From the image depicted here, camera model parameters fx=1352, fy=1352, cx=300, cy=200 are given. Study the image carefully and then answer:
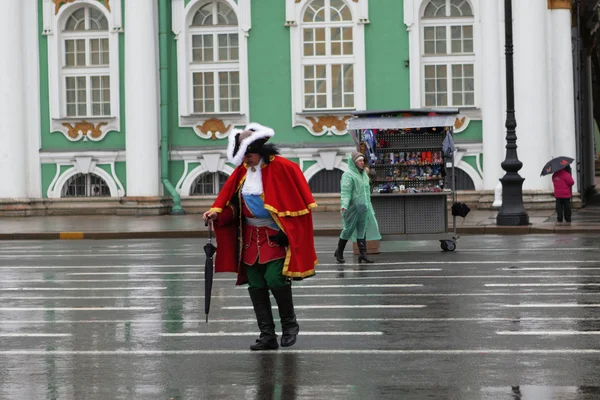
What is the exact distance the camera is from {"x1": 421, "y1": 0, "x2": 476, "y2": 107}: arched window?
117 ft

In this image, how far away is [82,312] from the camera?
13500 millimetres

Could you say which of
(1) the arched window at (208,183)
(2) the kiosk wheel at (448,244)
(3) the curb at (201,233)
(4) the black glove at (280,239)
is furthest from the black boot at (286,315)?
(1) the arched window at (208,183)

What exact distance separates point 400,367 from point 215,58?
2800 centimetres

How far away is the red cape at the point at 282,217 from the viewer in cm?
1051

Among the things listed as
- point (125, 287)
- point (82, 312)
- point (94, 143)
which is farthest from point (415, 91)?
point (82, 312)

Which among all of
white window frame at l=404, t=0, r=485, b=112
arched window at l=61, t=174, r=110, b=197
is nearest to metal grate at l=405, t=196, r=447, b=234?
white window frame at l=404, t=0, r=485, b=112

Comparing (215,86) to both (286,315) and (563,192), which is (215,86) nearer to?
(563,192)

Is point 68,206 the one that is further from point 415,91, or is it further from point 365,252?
point 365,252

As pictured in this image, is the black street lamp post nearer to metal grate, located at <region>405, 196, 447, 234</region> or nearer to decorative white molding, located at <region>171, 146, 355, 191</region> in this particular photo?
metal grate, located at <region>405, 196, 447, 234</region>

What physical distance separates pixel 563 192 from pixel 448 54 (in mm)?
8650

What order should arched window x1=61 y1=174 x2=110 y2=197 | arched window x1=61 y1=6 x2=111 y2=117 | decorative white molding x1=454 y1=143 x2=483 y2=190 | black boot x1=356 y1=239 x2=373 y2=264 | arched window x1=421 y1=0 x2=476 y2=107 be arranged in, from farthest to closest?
arched window x1=61 y1=174 x2=110 y2=197
arched window x1=61 y1=6 x2=111 y2=117
arched window x1=421 y1=0 x2=476 y2=107
decorative white molding x1=454 y1=143 x2=483 y2=190
black boot x1=356 y1=239 x2=373 y2=264

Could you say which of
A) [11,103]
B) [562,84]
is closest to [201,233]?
[11,103]

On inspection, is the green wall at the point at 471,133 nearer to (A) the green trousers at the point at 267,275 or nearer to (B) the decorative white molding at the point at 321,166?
(B) the decorative white molding at the point at 321,166

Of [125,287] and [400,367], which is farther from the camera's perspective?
[125,287]
